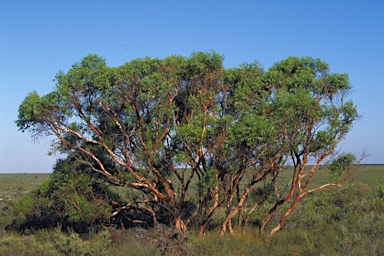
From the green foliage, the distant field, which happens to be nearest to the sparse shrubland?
the green foliage

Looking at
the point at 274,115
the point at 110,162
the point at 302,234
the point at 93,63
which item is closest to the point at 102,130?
the point at 110,162

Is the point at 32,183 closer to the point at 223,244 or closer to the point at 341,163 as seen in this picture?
the point at 341,163

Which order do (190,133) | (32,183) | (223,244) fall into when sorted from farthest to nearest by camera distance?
(32,183) < (190,133) < (223,244)

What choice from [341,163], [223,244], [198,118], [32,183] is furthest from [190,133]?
[32,183]

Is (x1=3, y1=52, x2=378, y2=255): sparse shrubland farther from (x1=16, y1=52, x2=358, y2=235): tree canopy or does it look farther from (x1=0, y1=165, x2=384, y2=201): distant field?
(x1=0, y1=165, x2=384, y2=201): distant field

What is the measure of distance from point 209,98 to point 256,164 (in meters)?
2.99

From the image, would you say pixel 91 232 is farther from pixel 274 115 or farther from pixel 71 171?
pixel 274 115

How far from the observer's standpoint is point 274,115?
1609cm

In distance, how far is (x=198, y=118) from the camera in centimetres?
Answer: 1680

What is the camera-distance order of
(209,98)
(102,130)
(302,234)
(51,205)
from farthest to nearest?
(51,205) < (102,130) < (209,98) < (302,234)

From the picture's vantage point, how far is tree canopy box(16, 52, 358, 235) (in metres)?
16.3

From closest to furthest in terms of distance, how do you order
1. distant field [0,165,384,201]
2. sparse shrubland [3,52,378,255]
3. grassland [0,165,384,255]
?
grassland [0,165,384,255]
sparse shrubland [3,52,378,255]
distant field [0,165,384,201]

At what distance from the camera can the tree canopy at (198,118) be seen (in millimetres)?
16266

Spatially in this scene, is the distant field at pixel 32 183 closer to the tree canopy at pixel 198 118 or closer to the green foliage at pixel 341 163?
the green foliage at pixel 341 163
